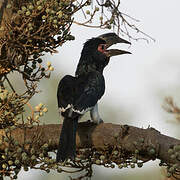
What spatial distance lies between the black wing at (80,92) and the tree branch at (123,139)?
1.99ft

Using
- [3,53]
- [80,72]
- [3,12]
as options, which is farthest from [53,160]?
[80,72]

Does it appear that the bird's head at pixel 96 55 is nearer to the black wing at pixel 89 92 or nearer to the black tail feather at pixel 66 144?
the black wing at pixel 89 92

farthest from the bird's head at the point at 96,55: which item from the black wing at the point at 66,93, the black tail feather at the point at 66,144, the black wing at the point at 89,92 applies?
the black tail feather at the point at 66,144

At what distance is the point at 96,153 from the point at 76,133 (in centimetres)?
38

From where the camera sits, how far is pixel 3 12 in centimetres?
519

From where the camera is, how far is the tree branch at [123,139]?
185 inches

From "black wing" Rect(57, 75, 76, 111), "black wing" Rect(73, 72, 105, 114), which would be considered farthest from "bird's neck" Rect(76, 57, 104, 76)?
"black wing" Rect(57, 75, 76, 111)

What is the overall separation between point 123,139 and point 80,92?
1.18m

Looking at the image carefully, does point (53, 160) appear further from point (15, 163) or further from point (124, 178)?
point (124, 178)

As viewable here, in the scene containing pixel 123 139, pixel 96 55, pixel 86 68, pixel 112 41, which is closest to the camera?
pixel 123 139

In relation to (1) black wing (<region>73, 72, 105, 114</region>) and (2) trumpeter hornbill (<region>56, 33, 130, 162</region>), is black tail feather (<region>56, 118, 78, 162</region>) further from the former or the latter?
(1) black wing (<region>73, 72, 105, 114</region>)

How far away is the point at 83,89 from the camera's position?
19.3 feet

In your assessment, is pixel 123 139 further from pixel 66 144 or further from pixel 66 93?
pixel 66 93

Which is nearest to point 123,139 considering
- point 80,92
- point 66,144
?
point 66,144
